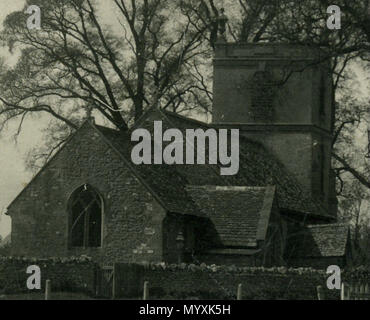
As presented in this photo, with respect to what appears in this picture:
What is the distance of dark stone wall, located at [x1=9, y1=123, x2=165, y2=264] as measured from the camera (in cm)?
3088

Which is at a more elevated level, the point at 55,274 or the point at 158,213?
the point at 158,213

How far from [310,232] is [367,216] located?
25569mm

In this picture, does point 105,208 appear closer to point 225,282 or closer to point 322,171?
point 225,282

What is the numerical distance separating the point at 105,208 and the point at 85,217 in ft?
2.75

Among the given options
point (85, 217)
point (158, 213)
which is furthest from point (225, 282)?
point (85, 217)

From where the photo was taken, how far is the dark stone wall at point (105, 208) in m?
30.9

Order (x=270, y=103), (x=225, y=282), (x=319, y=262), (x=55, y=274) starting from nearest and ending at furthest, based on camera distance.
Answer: (x=225, y=282) < (x=55, y=274) < (x=319, y=262) < (x=270, y=103)

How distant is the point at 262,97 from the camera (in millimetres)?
43781

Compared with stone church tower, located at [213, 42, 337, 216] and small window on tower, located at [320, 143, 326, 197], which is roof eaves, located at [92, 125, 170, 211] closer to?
stone church tower, located at [213, 42, 337, 216]

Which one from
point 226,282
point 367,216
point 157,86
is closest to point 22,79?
point 157,86

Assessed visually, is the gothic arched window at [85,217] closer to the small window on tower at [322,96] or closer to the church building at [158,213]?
the church building at [158,213]
